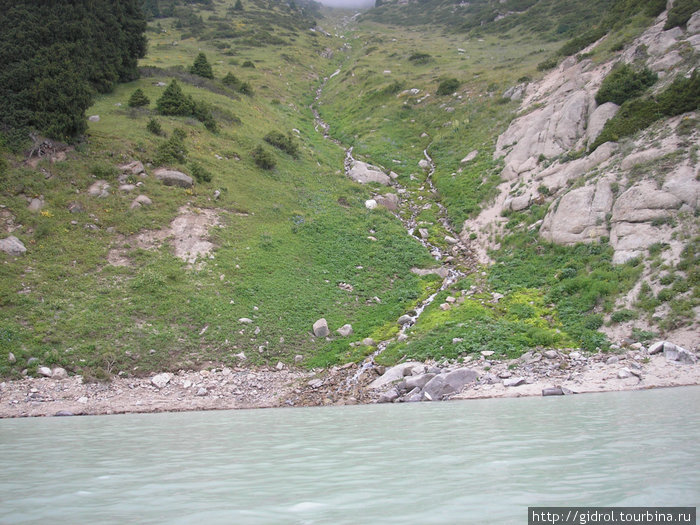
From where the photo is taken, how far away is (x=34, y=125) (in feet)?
90.3

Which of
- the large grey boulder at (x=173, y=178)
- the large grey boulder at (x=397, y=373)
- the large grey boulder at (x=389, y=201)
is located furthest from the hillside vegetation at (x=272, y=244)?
the large grey boulder at (x=397, y=373)

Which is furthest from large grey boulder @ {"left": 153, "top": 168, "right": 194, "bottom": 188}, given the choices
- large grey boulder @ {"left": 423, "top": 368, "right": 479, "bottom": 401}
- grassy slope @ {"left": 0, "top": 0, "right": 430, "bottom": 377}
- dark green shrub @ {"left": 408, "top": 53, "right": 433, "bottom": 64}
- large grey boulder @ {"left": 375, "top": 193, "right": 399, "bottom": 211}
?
dark green shrub @ {"left": 408, "top": 53, "right": 433, "bottom": 64}

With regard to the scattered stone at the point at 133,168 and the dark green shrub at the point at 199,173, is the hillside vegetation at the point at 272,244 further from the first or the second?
the scattered stone at the point at 133,168

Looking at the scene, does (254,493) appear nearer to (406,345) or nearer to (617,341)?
(406,345)

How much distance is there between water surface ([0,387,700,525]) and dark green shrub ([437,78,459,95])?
55988mm

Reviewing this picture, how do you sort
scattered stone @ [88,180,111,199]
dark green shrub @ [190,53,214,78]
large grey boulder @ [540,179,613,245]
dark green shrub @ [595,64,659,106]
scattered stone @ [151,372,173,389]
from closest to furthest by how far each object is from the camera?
scattered stone @ [151,372,173,389] < large grey boulder @ [540,179,613,245] < scattered stone @ [88,180,111,199] < dark green shrub @ [595,64,659,106] < dark green shrub @ [190,53,214,78]

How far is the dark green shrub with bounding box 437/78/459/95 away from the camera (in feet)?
195

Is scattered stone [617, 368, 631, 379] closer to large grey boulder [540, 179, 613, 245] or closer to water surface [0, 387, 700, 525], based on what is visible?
water surface [0, 387, 700, 525]

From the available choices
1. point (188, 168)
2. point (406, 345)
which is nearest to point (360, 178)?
point (188, 168)

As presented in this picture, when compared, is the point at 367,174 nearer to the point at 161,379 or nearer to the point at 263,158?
the point at 263,158

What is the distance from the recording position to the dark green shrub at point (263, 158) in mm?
39312

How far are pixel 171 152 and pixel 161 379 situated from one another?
21009 millimetres

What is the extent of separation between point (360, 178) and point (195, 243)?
74.6 ft

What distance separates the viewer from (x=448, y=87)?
5991 cm
